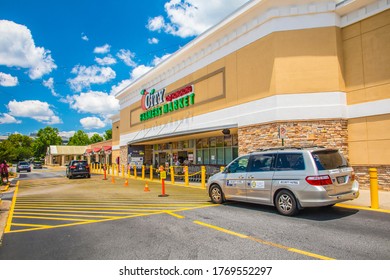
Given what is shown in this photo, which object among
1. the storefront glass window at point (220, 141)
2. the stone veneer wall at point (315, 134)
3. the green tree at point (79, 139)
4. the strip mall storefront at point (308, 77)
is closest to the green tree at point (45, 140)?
the green tree at point (79, 139)

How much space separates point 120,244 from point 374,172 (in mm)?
7596

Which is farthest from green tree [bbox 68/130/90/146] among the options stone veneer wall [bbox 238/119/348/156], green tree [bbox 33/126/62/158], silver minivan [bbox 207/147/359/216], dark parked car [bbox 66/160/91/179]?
silver minivan [bbox 207/147/359/216]

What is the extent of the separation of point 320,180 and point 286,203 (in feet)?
3.75

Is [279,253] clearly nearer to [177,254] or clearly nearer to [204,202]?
[177,254]

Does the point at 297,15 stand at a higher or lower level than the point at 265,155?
higher

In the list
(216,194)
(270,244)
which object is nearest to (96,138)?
(216,194)

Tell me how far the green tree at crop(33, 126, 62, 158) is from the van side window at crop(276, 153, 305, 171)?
309 feet

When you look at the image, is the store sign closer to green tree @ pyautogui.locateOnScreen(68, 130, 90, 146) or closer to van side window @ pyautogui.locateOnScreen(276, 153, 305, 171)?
van side window @ pyautogui.locateOnScreen(276, 153, 305, 171)

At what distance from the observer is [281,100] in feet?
44.4

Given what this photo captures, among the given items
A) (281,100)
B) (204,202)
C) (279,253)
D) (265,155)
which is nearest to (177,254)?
(279,253)

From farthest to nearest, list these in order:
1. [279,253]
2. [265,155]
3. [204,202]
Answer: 1. [204,202]
2. [265,155]
3. [279,253]

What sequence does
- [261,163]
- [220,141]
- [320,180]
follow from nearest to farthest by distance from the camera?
1. [320,180]
2. [261,163]
3. [220,141]

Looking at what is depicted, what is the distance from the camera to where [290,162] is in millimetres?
7387

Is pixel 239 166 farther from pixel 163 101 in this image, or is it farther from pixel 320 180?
pixel 163 101
